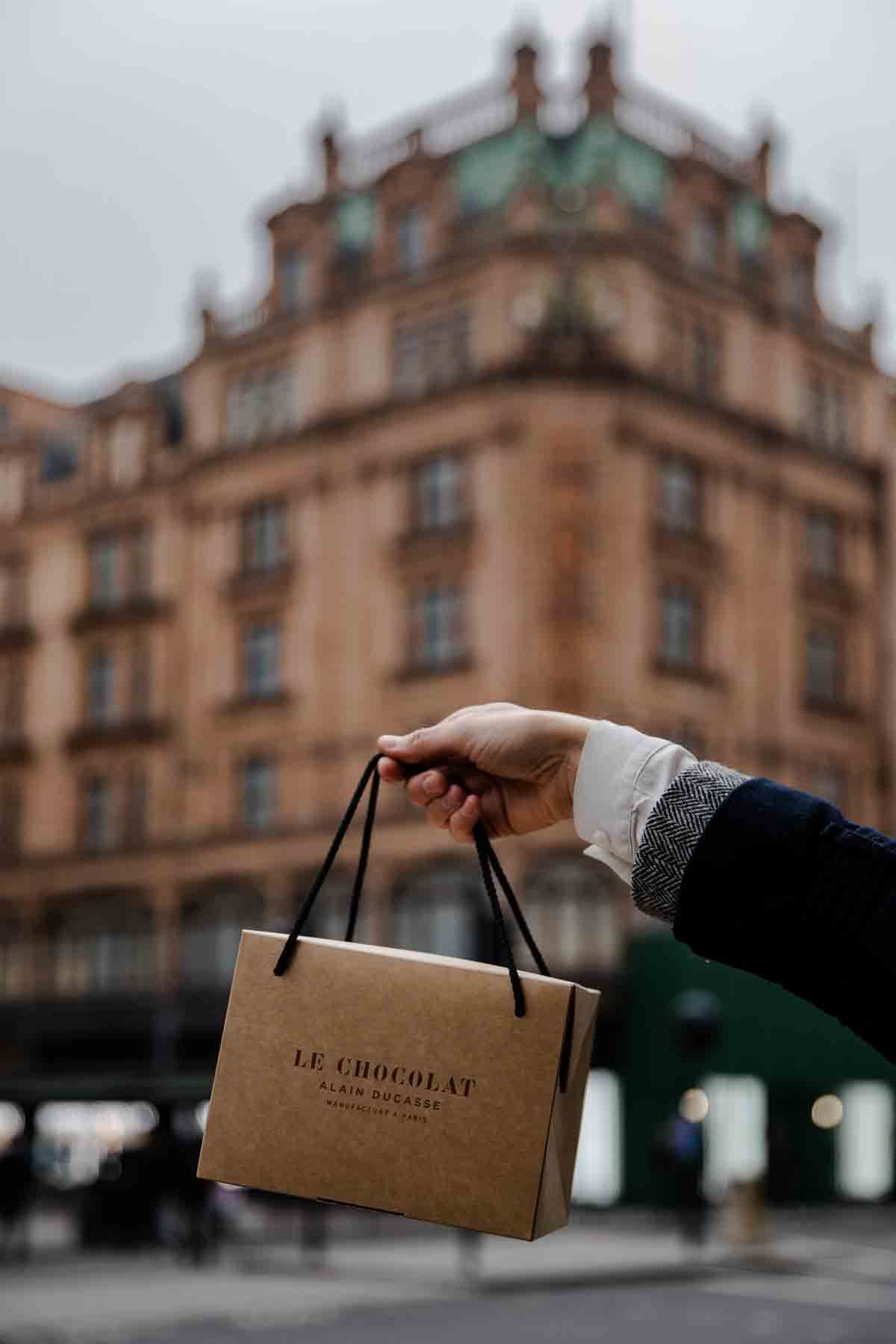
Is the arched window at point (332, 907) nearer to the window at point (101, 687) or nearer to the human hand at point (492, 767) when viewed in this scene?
the window at point (101, 687)

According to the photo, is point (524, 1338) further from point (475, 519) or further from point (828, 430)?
point (828, 430)

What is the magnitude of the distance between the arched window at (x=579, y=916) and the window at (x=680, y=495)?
8.06 metres

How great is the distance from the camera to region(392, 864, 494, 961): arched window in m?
40.6

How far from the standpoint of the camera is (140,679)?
49.2 meters

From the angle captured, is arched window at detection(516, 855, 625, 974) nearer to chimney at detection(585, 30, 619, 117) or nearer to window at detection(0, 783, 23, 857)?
chimney at detection(585, 30, 619, 117)

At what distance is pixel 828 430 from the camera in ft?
153

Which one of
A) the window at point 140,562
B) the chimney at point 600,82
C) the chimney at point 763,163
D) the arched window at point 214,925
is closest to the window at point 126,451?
the window at point 140,562

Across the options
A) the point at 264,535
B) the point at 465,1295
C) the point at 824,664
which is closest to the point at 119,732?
the point at 264,535

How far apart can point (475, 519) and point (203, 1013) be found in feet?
42.8

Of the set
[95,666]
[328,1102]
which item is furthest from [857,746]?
[328,1102]

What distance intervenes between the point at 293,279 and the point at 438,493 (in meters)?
7.65

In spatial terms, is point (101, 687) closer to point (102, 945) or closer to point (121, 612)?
point (121, 612)

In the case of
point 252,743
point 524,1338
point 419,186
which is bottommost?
point 524,1338

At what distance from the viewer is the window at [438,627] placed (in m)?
41.7
